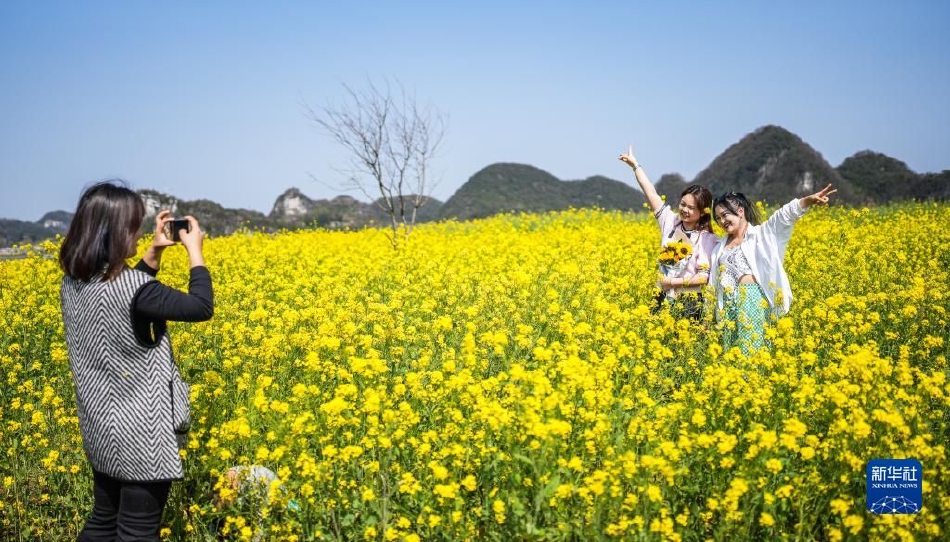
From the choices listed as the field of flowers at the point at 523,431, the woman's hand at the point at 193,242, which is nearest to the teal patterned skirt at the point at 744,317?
the field of flowers at the point at 523,431

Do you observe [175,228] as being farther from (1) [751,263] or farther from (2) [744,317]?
(1) [751,263]

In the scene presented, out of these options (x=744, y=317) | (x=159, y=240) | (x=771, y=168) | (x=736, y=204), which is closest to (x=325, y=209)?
(x=771, y=168)

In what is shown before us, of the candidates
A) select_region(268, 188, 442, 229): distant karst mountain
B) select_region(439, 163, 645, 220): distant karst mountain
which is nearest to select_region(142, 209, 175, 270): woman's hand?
select_region(268, 188, 442, 229): distant karst mountain

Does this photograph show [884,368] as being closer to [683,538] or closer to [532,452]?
[683,538]

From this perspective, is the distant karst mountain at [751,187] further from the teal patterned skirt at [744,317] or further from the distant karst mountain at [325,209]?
the teal patterned skirt at [744,317]

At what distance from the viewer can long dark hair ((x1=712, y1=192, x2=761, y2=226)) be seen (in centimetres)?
485

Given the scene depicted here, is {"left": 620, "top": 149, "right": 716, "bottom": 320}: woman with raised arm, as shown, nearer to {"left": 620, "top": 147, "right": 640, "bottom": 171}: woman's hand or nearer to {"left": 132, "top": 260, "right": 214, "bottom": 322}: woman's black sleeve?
{"left": 620, "top": 147, "right": 640, "bottom": 171}: woman's hand

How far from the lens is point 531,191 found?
5309 centimetres

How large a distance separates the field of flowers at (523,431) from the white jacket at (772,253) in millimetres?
310

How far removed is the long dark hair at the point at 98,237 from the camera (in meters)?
2.40

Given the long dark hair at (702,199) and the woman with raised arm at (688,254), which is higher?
the long dark hair at (702,199)

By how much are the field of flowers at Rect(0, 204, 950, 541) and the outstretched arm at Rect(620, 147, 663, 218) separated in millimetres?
1060

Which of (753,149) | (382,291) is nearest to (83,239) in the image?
(382,291)

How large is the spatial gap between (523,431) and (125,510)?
1.58 metres
